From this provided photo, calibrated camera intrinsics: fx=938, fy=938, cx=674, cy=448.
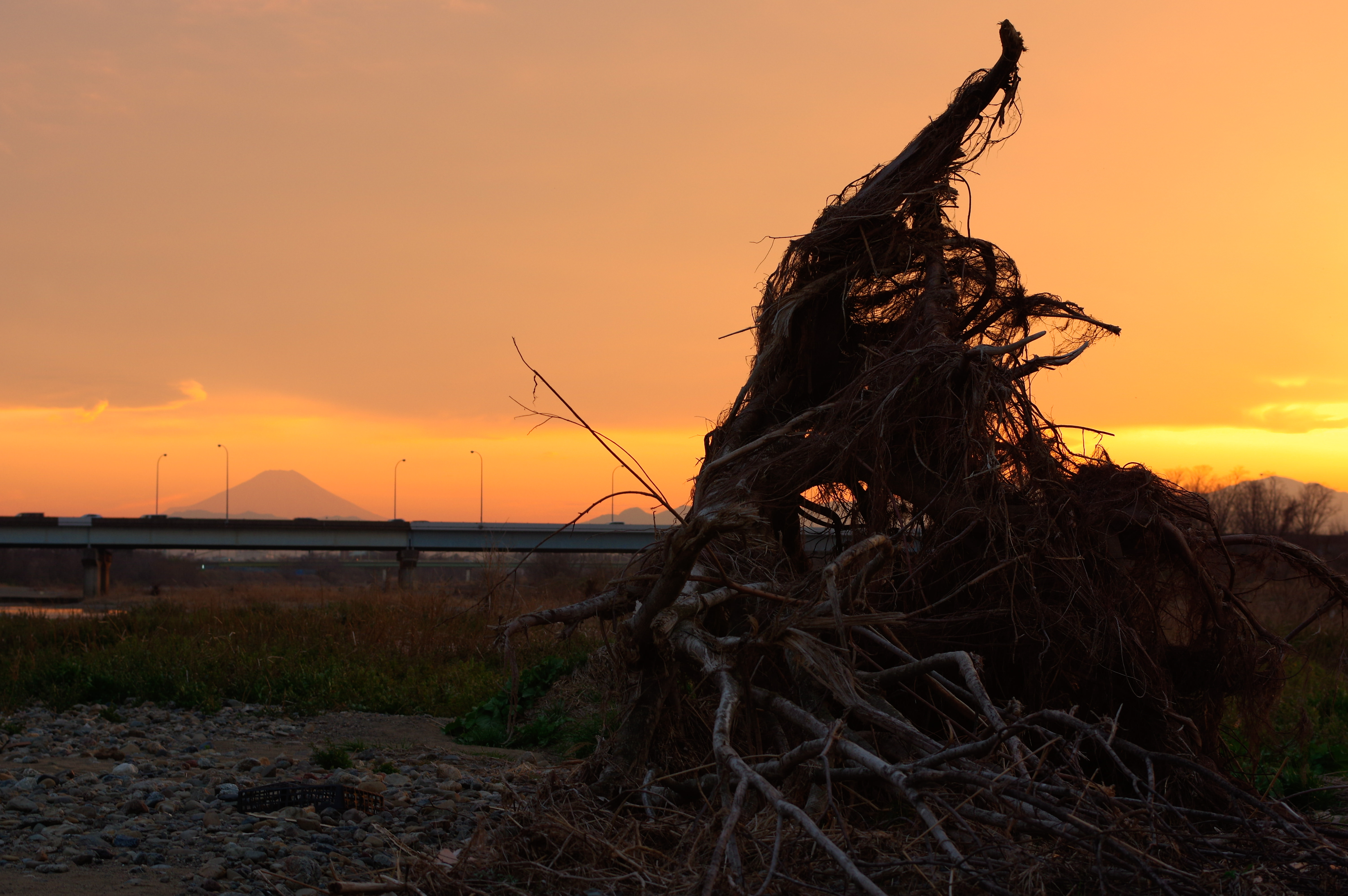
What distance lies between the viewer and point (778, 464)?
6312 millimetres

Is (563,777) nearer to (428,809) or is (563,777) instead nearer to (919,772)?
(428,809)

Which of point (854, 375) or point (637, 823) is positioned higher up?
point (854, 375)

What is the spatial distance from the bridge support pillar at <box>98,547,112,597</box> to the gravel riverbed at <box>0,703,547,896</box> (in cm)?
5101

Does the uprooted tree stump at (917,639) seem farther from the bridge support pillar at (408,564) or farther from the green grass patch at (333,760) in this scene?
the bridge support pillar at (408,564)

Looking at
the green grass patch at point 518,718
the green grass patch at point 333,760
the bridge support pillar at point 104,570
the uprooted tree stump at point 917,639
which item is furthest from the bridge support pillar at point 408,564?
the uprooted tree stump at point 917,639

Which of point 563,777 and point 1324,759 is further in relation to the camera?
point 1324,759

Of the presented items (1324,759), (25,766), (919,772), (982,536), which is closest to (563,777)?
(919,772)

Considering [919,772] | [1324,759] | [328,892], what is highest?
[919,772]

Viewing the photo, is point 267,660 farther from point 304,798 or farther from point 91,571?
point 91,571

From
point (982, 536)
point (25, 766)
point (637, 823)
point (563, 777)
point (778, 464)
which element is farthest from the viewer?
point (25, 766)

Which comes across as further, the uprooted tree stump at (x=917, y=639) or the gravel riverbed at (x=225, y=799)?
the gravel riverbed at (x=225, y=799)

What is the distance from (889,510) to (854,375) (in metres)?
1.22

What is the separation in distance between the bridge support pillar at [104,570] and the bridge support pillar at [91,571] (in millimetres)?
173

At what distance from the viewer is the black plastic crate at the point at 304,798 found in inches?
243
